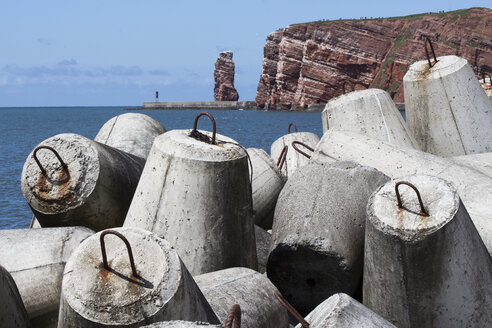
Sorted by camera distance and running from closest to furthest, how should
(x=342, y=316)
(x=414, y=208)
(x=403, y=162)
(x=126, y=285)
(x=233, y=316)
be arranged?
(x=233, y=316)
(x=342, y=316)
(x=126, y=285)
(x=414, y=208)
(x=403, y=162)

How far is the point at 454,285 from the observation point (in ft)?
11.9

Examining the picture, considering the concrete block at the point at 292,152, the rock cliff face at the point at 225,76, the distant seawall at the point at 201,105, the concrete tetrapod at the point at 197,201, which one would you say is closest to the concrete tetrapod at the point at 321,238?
the concrete tetrapod at the point at 197,201

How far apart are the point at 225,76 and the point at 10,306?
122287 millimetres

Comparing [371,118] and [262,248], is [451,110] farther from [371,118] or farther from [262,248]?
[262,248]

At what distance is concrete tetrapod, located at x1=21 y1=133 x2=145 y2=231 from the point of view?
4.85 m

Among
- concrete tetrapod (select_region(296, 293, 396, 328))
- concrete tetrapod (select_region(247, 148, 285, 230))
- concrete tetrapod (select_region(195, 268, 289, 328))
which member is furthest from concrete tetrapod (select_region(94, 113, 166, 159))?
concrete tetrapod (select_region(296, 293, 396, 328))

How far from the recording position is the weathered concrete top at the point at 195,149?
4.20 metres

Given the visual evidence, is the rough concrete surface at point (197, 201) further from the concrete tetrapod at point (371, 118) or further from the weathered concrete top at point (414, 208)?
the concrete tetrapod at point (371, 118)

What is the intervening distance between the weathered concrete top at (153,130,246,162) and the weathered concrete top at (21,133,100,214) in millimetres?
746

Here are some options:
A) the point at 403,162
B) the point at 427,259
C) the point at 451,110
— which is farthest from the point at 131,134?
the point at 427,259

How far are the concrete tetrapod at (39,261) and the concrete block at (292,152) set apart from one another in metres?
3.67

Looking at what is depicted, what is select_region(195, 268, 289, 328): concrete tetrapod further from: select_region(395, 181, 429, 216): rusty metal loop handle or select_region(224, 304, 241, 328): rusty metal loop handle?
select_region(224, 304, 241, 328): rusty metal loop handle

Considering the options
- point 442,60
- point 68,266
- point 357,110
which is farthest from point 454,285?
point 442,60

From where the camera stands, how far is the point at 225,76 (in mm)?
124125
